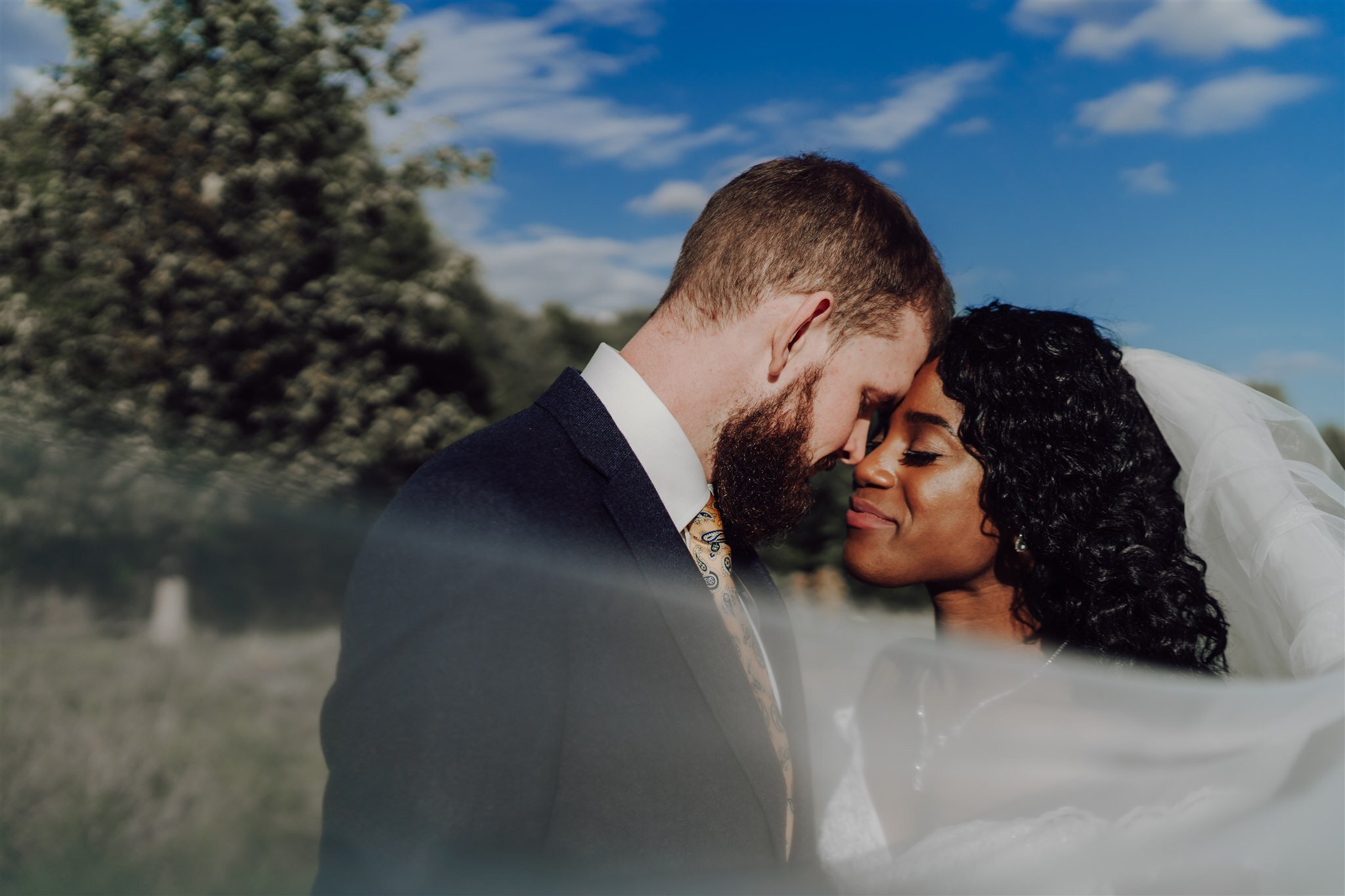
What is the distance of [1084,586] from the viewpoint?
3004 mm

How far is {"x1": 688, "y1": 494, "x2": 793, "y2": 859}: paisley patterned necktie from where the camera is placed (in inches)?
93.0

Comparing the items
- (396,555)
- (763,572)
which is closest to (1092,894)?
(763,572)

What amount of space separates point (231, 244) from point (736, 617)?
13021mm

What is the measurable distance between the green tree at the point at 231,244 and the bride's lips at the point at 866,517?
9.60 metres

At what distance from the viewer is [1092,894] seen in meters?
2.23

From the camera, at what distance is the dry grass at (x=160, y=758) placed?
2344 millimetres

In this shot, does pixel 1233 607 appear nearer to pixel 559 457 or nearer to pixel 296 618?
pixel 559 457

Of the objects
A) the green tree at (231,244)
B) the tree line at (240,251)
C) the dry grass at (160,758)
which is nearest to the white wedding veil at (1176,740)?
the dry grass at (160,758)

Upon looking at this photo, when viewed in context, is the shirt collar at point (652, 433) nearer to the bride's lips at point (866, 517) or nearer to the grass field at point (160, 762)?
the bride's lips at point (866, 517)

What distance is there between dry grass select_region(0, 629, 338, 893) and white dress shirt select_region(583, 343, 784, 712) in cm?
122

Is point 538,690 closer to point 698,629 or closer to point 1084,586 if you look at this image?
point 698,629

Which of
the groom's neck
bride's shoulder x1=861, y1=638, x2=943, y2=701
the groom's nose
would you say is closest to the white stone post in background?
the groom's neck

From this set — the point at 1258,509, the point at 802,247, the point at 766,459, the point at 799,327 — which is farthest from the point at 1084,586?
the point at 802,247

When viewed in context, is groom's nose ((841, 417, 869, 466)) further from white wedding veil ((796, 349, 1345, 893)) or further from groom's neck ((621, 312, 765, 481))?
white wedding veil ((796, 349, 1345, 893))
